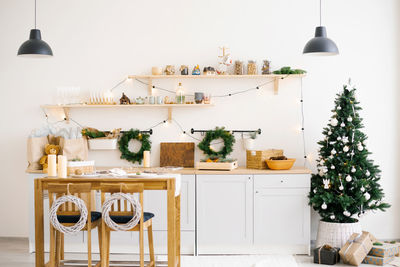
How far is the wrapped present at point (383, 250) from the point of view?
Result: 4711 millimetres

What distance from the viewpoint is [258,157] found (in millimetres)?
5246

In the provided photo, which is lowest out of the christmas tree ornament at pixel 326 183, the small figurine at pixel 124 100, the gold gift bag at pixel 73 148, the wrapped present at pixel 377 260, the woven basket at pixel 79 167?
the wrapped present at pixel 377 260

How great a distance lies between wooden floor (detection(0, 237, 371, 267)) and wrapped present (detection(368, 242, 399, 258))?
646 mm

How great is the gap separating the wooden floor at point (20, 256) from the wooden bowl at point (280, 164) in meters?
0.96

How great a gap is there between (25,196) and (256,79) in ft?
10.3

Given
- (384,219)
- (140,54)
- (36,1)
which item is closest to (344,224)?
(384,219)

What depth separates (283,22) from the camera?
560 cm

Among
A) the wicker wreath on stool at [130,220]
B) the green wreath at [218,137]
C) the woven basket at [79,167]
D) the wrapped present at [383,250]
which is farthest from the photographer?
the green wreath at [218,137]

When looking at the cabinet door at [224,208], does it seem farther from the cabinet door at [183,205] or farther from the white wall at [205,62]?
the white wall at [205,62]

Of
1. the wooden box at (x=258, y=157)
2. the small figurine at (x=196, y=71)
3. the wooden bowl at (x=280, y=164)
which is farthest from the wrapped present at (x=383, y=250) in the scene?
the small figurine at (x=196, y=71)

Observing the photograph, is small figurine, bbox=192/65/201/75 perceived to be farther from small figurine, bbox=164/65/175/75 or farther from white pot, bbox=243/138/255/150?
white pot, bbox=243/138/255/150

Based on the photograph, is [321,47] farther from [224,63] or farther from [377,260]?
[377,260]

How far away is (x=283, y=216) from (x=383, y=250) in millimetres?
1037

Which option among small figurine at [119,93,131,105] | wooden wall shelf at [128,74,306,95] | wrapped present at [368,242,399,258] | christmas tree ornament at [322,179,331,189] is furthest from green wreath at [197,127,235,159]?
wrapped present at [368,242,399,258]
